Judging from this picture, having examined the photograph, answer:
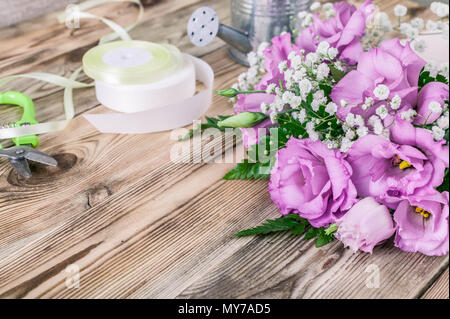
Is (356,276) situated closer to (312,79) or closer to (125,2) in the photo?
(312,79)

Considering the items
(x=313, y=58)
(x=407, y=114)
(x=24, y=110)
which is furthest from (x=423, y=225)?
(x=24, y=110)

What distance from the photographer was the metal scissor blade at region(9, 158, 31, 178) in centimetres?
67

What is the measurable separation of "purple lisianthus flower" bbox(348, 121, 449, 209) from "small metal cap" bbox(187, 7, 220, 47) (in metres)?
0.36

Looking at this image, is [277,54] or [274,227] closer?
[274,227]

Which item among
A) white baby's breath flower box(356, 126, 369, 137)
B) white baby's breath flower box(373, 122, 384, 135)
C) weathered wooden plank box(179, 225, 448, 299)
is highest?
white baby's breath flower box(373, 122, 384, 135)

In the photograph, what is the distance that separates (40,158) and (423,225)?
46 centimetres

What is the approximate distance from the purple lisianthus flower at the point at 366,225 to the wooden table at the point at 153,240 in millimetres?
28

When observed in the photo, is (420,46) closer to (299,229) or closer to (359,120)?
(359,120)

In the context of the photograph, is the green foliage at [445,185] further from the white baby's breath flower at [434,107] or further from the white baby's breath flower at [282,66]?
the white baby's breath flower at [282,66]

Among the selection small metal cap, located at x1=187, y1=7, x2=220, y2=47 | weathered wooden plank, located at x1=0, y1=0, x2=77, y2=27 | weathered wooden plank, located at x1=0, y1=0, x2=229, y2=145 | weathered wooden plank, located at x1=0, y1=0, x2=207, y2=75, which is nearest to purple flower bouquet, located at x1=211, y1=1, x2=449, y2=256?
small metal cap, located at x1=187, y1=7, x2=220, y2=47

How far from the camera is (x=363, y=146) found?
1.78 ft

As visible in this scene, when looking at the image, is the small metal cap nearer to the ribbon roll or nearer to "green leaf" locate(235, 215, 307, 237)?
the ribbon roll

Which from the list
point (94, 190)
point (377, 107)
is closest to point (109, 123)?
point (94, 190)
